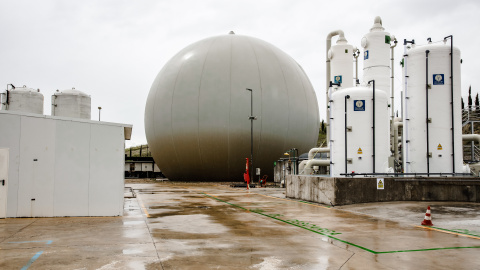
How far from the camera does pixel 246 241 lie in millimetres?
8633

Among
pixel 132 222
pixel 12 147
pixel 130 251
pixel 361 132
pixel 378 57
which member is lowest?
pixel 132 222

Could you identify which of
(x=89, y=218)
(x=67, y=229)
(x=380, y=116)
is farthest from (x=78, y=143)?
(x=380, y=116)

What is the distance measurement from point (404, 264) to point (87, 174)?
33.3 ft

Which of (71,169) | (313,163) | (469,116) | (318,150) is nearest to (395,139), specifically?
(318,150)

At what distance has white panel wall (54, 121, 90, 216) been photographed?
1267 cm

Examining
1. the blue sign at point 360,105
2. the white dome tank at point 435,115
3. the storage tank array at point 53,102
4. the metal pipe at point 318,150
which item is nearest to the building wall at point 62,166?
the storage tank array at point 53,102

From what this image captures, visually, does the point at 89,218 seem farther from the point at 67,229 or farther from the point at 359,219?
the point at 359,219

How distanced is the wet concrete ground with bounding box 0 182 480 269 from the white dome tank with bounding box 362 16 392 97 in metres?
9.25

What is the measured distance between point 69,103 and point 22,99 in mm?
2283

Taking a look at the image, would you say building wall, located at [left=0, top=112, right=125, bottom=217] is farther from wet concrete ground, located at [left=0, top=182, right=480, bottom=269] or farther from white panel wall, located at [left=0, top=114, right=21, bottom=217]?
wet concrete ground, located at [left=0, top=182, right=480, bottom=269]

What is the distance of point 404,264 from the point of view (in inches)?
262

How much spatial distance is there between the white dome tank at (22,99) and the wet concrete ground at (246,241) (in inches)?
385

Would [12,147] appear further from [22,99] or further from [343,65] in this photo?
[343,65]

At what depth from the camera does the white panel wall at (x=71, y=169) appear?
12672 millimetres
